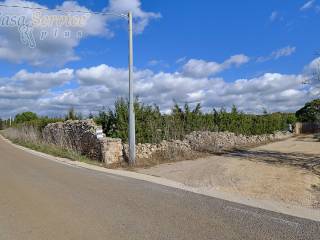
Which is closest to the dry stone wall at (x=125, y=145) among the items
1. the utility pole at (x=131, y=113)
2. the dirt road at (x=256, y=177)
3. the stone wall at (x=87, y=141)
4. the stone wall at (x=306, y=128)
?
the stone wall at (x=87, y=141)

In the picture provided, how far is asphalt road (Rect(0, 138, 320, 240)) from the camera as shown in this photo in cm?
629

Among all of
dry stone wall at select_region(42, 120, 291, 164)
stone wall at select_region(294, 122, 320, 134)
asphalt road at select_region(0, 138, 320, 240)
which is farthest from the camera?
stone wall at select_region(294, 122, 320, 134)

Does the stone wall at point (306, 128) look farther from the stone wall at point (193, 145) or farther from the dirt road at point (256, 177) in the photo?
the dirt road at point (256, 177)

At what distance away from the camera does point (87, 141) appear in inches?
856

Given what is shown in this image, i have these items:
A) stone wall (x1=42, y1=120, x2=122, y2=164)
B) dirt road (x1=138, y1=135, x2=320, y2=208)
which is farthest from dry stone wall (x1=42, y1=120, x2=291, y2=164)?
dirt road (x1=138, y1=135, x2=320, y2=208)

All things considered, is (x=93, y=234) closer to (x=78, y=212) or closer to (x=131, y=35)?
(x=78, y=212)

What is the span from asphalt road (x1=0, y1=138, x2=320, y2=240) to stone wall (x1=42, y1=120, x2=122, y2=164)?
664 cm

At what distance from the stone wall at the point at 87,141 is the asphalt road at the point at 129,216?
6641 millimetres

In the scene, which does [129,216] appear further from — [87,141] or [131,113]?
[87,141]

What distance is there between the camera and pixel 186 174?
45.6 ft

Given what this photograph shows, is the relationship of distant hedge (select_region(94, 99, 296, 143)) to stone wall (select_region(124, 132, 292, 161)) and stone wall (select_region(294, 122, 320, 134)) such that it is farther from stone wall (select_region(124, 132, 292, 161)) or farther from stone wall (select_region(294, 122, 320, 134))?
stone wall (select_region(294, 122, 320, 134))

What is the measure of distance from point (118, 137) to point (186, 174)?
6759 millimetres

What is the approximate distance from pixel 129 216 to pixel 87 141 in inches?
578

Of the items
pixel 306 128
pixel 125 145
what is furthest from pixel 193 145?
pixel 306 128
